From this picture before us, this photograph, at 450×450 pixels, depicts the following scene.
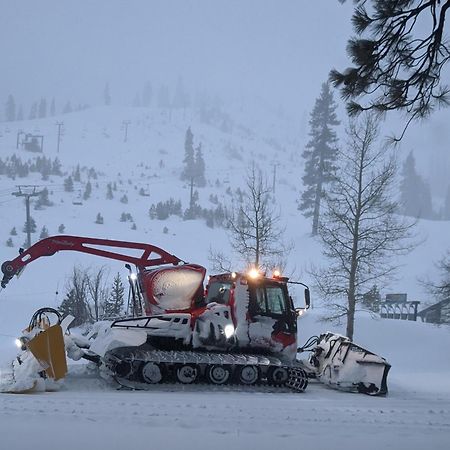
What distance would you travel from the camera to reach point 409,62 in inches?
280

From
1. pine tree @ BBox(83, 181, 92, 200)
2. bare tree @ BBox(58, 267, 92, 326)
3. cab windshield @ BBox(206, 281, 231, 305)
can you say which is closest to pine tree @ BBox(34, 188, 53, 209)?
pine tree @ BBox(83, 181, 92, 200)

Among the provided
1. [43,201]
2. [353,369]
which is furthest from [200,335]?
[43,201]

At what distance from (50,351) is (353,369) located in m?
5.81

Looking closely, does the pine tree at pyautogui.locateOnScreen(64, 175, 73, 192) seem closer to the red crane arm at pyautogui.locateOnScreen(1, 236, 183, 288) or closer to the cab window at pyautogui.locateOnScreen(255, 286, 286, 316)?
the red crane arm at pyautogui.locateOnScreen(1, 236, 183, 288)

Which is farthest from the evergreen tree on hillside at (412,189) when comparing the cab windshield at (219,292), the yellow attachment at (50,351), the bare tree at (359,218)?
the yellow attachment at (50,351)

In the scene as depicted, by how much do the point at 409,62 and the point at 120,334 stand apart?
6.86 meters

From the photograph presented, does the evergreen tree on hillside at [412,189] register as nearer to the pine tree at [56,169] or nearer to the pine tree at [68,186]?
the pine tree at [68,186]

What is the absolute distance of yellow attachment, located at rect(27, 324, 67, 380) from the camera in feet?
32.1

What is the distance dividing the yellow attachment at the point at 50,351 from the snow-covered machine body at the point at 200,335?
0.49 feet

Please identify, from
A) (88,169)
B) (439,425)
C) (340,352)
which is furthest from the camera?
(88,169)

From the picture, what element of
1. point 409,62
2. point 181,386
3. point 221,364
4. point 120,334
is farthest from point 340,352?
point 409,62

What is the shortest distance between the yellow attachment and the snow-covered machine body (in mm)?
148

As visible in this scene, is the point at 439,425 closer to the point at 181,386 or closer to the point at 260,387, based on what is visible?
the point at 260,387

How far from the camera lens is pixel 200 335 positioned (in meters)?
11.0
